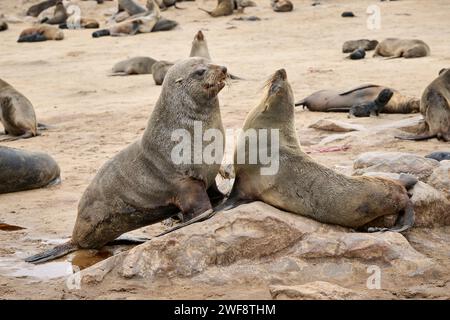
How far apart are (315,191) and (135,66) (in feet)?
32.7

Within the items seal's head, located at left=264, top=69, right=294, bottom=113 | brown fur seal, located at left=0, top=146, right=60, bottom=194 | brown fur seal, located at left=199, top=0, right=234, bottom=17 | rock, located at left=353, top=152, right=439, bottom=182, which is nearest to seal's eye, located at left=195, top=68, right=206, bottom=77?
seal's head, located at left=264, top=69, right=294, bottom=113

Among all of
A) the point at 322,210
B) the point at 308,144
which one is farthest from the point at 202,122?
the point at 308,144

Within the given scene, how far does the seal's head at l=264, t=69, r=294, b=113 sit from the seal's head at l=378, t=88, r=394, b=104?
4412 mm

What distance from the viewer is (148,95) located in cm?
1270

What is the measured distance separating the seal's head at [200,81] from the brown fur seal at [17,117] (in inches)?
198

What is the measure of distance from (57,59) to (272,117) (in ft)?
39.9

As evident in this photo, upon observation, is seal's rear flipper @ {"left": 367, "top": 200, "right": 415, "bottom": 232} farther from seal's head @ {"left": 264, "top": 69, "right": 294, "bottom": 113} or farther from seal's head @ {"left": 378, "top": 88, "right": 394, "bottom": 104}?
seal's head @ {"left": 378, "top": 88, "right": 394, "bottom": 104}

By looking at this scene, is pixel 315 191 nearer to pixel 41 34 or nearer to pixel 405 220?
pixel 405 220

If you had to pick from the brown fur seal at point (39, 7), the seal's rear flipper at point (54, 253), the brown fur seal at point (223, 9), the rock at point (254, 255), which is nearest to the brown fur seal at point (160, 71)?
the seal's rear flipper at point (54, 253)

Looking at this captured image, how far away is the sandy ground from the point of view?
6.74m

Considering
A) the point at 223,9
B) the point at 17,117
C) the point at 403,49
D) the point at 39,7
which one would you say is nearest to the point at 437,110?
the point at 17,117

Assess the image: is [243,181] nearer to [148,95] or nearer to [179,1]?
[148,95]

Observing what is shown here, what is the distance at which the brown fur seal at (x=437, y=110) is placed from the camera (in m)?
8.41
